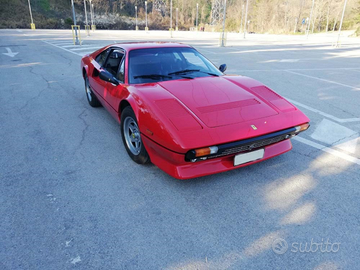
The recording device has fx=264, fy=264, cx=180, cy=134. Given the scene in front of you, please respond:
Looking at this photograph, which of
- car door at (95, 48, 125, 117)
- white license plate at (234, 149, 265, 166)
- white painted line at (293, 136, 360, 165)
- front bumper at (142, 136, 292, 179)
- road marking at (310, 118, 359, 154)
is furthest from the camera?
road marking at (310, 118, 359, 154)

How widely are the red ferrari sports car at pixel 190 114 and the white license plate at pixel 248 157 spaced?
0.03 feet

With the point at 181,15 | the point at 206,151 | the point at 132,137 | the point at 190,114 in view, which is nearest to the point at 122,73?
the point at 132,137

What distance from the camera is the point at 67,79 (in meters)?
7.91

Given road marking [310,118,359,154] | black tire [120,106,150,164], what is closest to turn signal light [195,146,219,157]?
black tire [120,106,150,164]

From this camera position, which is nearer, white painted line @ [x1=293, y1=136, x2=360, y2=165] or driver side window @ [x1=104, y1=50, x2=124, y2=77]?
white painted line @ [x1=293, y1=136, x2=360, y2=165]

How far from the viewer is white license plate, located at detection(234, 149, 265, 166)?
267cm

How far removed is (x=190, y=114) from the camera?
2.69 m

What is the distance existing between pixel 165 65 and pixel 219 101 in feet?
3.89

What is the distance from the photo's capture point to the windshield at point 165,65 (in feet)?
11.7

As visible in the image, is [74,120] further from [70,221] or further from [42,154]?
[70,221]

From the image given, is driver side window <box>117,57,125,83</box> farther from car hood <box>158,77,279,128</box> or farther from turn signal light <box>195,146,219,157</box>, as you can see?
turn signal light <box>195,146,219,157</box>

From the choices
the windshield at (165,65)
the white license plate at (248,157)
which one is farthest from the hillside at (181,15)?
the white license plate at (248,157)

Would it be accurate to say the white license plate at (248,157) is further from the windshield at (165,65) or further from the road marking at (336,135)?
the road marking at (336,135)

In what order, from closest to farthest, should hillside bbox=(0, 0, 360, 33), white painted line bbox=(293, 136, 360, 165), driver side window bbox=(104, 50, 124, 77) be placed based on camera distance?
white painted line bbox=(293, 136, 360, 165), driver side window bbox=(104, 50, 124, 77), hillside bbox=(0, 0, 360, 33)
